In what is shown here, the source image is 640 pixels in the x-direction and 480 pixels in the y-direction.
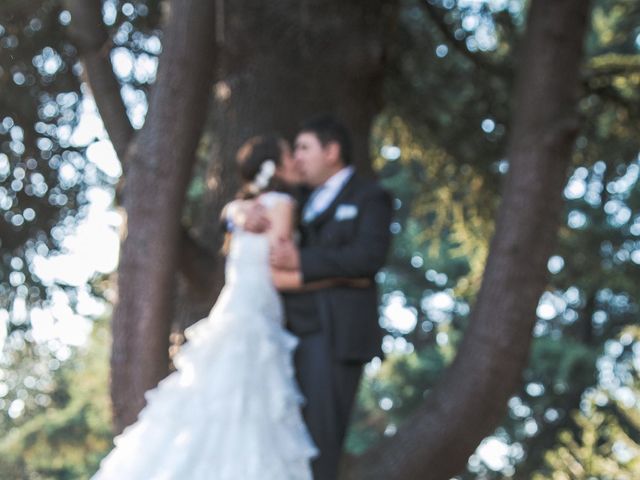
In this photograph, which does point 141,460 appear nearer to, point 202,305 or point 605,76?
point 202,305

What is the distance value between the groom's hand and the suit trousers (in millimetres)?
296

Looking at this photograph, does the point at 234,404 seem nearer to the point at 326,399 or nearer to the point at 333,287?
the point at 326,399

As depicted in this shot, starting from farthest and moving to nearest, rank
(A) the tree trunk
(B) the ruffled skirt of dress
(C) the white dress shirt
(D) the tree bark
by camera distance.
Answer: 1. (D) the tree bark
2. (A) the tree trunk
3. (C) the white dress shirt
4. (B) the ruffled skirt of dress

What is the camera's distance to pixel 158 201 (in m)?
5.74

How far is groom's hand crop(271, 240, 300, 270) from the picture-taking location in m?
4.64

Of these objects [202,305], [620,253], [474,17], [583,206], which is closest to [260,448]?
[202,305]

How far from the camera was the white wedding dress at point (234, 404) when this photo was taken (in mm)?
4355

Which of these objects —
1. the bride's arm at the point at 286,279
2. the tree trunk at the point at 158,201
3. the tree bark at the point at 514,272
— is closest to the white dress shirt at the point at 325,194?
the bride's arm at the point at 286,279

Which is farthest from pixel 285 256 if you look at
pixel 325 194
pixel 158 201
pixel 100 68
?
pixel 100 68

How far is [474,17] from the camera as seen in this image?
903 centimetres

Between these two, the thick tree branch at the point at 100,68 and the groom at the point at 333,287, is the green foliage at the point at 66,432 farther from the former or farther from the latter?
the groom at the point at 333,287

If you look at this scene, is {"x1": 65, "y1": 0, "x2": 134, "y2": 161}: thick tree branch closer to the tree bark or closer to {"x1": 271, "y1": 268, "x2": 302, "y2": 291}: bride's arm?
{"x1": 271, "y1": 268, "x2": 302, "y2": 291}: bride's arm

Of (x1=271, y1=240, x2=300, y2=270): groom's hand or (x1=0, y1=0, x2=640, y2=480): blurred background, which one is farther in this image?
(x1=0, y1=0, x2=640, y2=480): blurred background

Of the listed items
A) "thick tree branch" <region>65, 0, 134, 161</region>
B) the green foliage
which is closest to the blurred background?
"thick tree branch" <region>65, 0, 134, 161</region>
